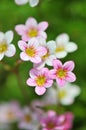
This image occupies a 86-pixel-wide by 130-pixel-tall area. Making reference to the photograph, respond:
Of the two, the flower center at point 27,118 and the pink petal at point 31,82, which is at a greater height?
the flower center at point 27,118

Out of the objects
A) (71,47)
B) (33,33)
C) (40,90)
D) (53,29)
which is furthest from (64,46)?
(53,29)

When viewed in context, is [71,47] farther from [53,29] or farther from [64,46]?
[53,29]

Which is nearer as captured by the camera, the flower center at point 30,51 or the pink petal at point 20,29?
the flower center at point 30,51

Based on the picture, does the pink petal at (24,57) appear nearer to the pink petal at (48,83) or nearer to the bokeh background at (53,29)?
the pink petal at (48,83)

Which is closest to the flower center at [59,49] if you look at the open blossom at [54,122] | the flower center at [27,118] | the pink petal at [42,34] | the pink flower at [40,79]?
the pink petal at [42,34]

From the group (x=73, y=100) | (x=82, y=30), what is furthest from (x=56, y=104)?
(x=82, y=30)

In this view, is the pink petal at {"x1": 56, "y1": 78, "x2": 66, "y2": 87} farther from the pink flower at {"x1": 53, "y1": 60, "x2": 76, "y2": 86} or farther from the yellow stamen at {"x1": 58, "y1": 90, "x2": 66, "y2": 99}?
the yellow stamen at {"x1": 58, "y1": 90, "x2": 66, "y2": 99}
